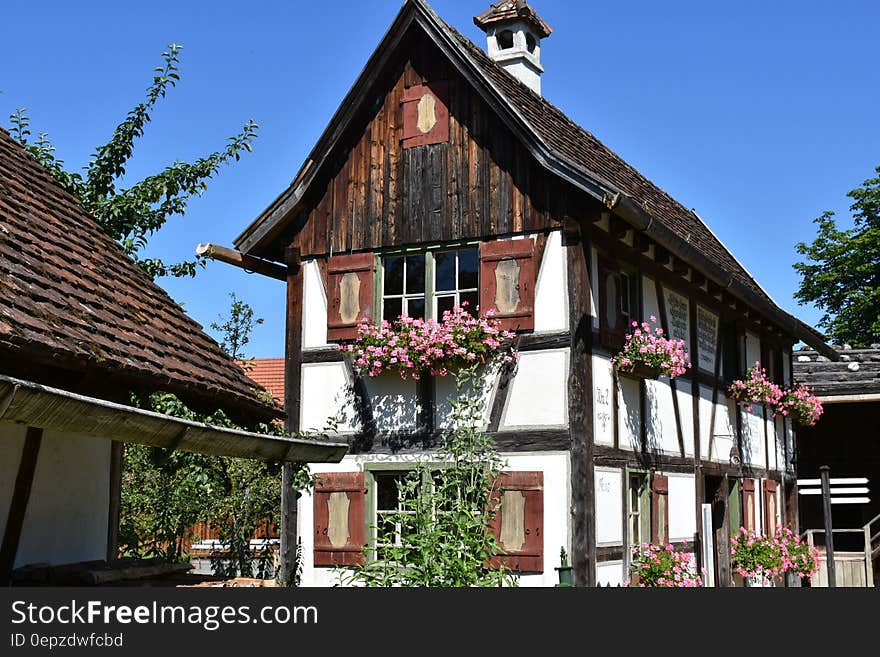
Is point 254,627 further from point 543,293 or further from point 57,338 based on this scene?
point 543,293

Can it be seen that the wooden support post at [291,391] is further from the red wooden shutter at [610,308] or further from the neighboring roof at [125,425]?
the neighboring roof at [125,425]

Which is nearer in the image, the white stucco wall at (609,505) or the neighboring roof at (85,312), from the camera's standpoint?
the neighboring roof at (85,312)

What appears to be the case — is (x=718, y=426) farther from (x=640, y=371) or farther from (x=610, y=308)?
(x=610, y=308)

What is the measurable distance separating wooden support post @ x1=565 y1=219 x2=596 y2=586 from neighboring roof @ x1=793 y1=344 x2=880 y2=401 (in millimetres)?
10227

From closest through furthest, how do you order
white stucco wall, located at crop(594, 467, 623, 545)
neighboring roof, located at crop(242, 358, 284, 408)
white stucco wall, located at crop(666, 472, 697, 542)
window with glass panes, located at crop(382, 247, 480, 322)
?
1. white stucco wall, located at crop(594, 467, 623, 545)
2. window with glass panes, located at crop(382, 247, 480, 322)
3. white stucco wall, located at crop(666, 472, 697, 542)
4. neighboring roof, located at crop(242, 358, 284, 408)

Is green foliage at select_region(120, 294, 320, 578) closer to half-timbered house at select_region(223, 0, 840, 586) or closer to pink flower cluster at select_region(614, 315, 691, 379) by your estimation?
half-timbered house at select_region(223, 0, 840, 586)

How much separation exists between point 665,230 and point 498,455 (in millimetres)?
3181

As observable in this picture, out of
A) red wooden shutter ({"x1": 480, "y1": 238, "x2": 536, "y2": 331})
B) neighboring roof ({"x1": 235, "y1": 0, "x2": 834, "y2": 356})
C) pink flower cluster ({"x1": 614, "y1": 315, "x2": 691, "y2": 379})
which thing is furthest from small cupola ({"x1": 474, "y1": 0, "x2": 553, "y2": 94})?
pink flower cluster ({"x1": 614, "y1": 315, "x2": 691, "y2": 379})

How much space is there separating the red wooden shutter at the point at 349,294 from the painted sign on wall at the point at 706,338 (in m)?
→ 5.01

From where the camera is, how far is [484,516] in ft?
23.9

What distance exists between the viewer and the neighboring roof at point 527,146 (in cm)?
1209

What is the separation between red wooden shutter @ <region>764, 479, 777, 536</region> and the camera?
60.7ft

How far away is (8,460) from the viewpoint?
6195 mm

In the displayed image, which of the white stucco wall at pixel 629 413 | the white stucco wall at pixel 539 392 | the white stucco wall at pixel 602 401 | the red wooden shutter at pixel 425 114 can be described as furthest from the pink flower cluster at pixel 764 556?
the red wooden shutter at pixel 425 114
